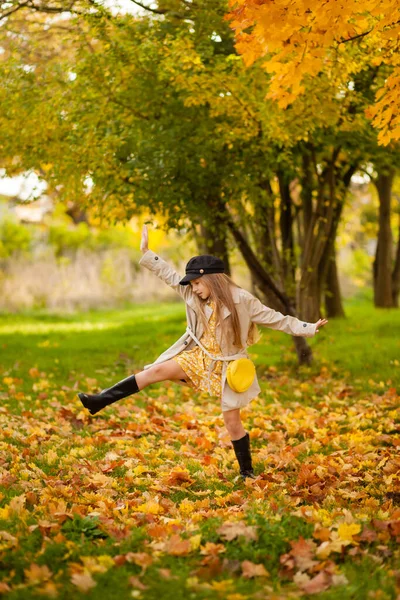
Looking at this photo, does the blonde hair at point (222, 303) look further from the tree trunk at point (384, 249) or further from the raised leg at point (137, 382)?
the tree trunk at point (384, 249)

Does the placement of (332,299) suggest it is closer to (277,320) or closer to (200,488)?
(277,320)

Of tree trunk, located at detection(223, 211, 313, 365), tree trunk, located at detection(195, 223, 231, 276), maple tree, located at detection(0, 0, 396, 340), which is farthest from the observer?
tree trunk, located at detection(195, 223, 231, 276)

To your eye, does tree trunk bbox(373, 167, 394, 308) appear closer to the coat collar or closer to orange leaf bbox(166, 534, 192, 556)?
the coat collar

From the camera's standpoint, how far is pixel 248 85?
8.00 meters

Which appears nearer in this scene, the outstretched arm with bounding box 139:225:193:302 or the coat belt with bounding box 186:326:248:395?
the coat belt with bounding box 186:326:248:395

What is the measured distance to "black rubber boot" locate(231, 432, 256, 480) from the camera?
17.6 ft

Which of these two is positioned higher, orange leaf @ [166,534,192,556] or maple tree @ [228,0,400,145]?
maple tree @ [228,0,400,145]

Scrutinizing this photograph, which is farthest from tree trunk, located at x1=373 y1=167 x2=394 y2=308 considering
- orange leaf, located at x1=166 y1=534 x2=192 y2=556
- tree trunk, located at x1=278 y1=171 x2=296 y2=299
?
orange leaf, located at x1=166 y1=534 x2=192 y2=556

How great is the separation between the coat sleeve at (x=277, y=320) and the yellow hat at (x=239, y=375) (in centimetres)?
31

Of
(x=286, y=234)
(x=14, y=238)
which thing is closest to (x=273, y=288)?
(x=286, y=234)

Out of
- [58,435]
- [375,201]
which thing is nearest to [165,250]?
[375,201]

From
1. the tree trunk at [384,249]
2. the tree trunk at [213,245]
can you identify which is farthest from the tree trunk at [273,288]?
the tree trunk at [384,249]

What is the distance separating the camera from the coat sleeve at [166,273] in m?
5.37

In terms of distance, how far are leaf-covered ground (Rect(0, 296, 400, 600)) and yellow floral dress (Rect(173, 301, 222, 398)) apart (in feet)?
2.12
